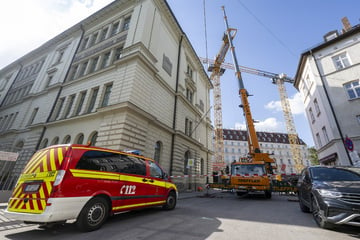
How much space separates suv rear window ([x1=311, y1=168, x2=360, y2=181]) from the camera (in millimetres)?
4454

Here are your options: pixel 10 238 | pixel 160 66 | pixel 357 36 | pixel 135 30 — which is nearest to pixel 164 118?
pixel 160 66

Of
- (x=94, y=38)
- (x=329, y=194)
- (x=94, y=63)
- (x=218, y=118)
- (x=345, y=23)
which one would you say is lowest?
(x=329, y=194)

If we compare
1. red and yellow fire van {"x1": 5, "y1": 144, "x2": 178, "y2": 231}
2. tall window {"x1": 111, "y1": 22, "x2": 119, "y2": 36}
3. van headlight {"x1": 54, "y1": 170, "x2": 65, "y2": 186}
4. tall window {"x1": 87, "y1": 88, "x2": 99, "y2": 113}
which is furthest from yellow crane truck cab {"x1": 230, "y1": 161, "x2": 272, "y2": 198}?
tall window {"x1": 111, "y1": 22, "x2": 119, "y2": 36}

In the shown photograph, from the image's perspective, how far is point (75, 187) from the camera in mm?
3412

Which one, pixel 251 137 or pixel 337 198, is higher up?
pixel 251 137

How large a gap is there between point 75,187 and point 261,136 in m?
74.8

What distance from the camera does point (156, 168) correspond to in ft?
19.9

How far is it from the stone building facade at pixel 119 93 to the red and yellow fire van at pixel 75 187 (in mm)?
Answer: 5569

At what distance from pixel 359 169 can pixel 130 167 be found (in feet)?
23.5

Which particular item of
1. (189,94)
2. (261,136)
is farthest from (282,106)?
(189,94)

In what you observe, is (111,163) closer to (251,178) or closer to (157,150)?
(251,178)

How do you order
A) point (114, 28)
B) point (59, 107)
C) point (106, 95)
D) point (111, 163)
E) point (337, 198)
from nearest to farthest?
point (337, 198) → point (111, 163) → point (106, 95) → point (59, 107) → point (114, 28)

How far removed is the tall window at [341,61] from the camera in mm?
17736

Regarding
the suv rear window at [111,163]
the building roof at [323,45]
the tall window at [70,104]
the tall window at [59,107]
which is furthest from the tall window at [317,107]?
the tall window at [59,107]
